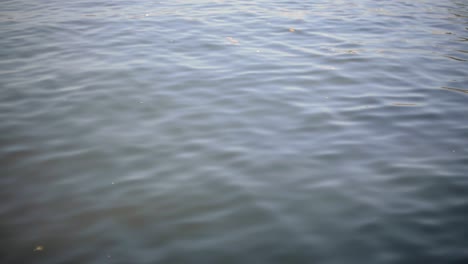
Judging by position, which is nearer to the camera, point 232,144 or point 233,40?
point 232,144

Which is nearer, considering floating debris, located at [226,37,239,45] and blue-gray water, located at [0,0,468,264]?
blue-gray water, located at [0,0,468,264]

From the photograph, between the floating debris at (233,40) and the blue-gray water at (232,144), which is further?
the floating debris at (233,40)

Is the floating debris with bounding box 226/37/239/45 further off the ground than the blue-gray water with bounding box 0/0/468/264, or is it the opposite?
the floating debris with bounding box 226/37/239/45

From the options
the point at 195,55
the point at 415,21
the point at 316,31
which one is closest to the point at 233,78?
the point at 195,55

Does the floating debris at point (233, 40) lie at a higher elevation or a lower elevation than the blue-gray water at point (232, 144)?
higher

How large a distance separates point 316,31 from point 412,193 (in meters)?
4.67

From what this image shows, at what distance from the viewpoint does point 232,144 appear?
4.10 metres

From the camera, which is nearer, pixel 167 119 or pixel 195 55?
pixel 167 119

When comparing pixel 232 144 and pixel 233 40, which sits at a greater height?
pixel 233 40

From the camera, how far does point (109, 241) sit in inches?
113

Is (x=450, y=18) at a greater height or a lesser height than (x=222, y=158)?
greater

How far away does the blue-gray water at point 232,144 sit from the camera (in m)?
2.92

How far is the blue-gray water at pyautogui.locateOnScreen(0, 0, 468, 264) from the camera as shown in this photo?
292 centimetres

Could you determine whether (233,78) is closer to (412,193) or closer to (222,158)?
(222,158)
